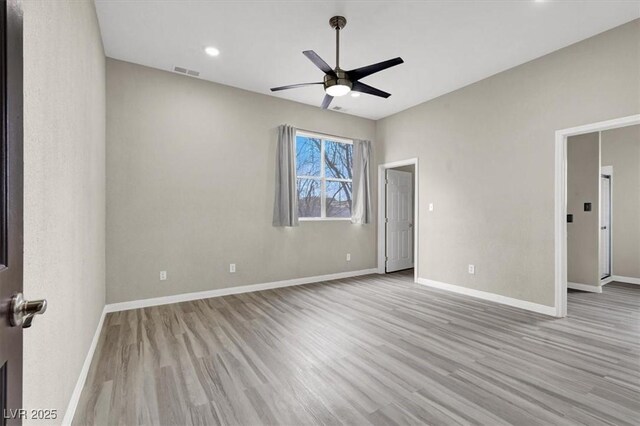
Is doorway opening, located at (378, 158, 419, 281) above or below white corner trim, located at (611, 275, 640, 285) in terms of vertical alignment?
above

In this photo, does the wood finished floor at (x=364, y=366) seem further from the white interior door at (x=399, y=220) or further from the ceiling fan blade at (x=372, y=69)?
the ceiling fan blade at (x=372, y=69)

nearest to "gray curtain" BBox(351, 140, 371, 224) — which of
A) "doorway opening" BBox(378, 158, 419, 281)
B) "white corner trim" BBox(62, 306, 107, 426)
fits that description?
"doorway opening" BBox(378, 158, 419, 281)

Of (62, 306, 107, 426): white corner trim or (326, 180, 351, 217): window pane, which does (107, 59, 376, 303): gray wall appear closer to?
(326, 180, 351, 217): window pane

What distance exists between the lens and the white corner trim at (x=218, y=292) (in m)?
3.67

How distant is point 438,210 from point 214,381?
400 centimetres

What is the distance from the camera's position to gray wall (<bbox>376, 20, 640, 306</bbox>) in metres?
3.14

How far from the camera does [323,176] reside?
5406 millimetres

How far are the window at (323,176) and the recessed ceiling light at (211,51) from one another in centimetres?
190

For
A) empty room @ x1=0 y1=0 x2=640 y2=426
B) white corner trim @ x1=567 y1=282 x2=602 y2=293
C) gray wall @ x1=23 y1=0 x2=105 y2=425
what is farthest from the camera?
white corner trim @ x1=567 y1=282 x2=602 y2=293

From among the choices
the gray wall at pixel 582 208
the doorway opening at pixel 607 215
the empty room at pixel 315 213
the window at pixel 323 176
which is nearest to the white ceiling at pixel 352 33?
the empty room at pixel 315 213

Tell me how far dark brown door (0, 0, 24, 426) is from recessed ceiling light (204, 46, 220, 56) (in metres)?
3.02

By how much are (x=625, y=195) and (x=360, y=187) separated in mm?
4533

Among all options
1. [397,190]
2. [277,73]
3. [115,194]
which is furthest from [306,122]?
[115,194]

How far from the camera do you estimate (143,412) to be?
1809 mm
